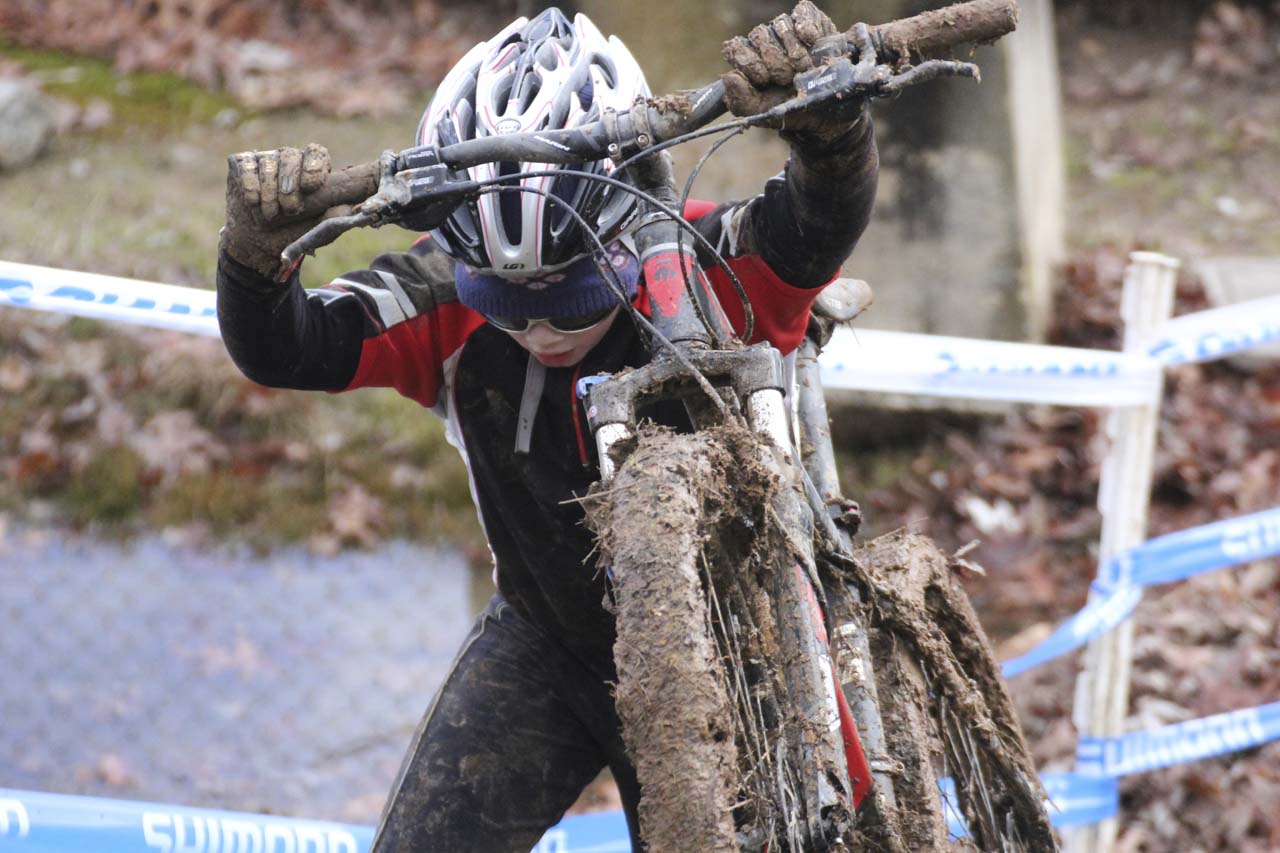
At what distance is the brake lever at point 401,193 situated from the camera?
7.44 feet

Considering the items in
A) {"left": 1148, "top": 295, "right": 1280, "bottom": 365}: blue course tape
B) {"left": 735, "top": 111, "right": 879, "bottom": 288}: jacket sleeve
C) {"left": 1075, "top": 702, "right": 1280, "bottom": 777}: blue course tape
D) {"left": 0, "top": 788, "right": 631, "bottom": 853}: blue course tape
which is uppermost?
{"left": 1148, "top": 295, "right": 1280, "bottom": 365}: blue course tape

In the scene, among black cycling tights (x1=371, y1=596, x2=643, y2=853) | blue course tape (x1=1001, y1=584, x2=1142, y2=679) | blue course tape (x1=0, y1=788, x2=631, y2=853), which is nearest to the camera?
black cycling tights (x1=371, y1=596, x2=643, y2=853)

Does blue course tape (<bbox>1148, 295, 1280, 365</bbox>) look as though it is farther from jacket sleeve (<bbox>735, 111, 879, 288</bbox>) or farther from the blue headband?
the blue headband

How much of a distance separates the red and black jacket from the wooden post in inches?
76.9

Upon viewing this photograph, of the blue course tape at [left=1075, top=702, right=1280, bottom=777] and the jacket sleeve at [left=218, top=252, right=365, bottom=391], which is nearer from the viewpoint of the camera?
the jacket sleeve at [left=218, top=252, right=365, bottom=391]

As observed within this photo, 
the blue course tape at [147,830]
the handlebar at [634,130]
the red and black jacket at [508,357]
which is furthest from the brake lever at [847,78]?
the blue course tape at [147,830]

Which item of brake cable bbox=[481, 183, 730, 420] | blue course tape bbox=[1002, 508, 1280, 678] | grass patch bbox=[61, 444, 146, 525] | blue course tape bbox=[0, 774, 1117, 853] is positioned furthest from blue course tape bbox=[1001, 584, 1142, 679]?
grass patch bbox=[61, 444, 146, 525]

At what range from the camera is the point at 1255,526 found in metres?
4.32

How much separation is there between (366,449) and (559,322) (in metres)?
3.86

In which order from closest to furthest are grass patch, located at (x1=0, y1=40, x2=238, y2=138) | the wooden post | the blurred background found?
the wooden post, the blurred background, grass patch, located at (x1=0, y1=40, x2=238, y2=138)

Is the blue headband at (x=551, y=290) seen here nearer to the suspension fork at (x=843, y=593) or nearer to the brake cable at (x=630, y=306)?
the brake cable at (x=630, y=306)

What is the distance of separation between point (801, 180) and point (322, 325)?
1.00 m

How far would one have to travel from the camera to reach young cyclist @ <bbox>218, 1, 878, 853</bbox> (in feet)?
8.47

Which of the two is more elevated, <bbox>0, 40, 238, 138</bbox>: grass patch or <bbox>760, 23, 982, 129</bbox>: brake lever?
<bbox>0, 40, 238, 138</bbox>: grass patch
